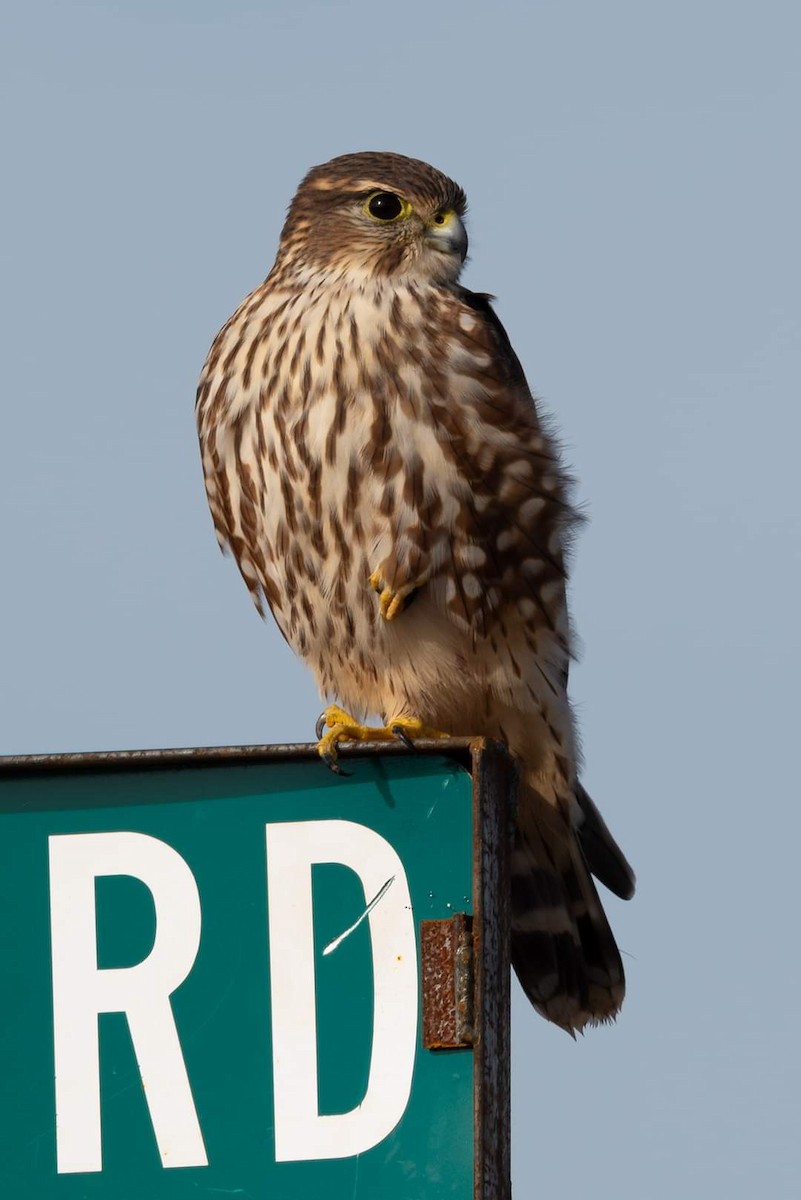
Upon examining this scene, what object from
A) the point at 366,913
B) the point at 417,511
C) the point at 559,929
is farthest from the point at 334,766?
the point at 559,929

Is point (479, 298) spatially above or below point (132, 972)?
above

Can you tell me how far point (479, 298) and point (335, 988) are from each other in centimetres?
241

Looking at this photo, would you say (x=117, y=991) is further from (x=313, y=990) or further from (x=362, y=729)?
(x=362, y=729)

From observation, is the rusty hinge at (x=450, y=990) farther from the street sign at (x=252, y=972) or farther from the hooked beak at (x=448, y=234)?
the hooked beak at (x=448, y=234)

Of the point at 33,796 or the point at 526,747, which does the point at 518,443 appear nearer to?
the point at 526,747

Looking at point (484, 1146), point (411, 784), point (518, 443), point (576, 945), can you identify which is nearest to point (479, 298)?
point (518, 443)

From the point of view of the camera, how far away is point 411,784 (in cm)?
223

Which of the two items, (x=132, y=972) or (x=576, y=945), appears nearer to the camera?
(x=132, y=972)

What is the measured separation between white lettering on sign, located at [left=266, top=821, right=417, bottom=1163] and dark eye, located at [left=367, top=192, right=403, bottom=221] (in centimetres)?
250

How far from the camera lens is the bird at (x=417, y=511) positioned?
3842 mm

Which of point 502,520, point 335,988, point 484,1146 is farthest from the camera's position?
point 502,520

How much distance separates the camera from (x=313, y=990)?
→ 2.18m

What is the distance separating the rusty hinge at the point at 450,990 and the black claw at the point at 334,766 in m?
0.22

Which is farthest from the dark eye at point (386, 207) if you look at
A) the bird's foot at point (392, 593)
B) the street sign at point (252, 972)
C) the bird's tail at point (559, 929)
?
the street sign at point (252, 972)
